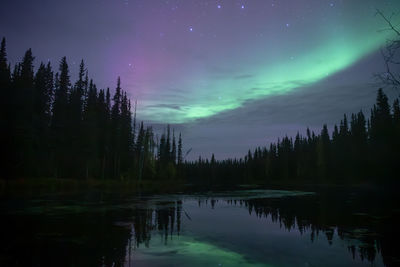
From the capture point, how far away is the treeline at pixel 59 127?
1328 inches

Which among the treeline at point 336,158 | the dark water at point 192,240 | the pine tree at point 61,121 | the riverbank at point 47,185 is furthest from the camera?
the treeline at point 336,158

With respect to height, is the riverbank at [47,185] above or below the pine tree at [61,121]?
below

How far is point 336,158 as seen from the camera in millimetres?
89188

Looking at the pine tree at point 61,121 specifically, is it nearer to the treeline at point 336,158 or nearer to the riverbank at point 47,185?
the riverbank at point 47,185

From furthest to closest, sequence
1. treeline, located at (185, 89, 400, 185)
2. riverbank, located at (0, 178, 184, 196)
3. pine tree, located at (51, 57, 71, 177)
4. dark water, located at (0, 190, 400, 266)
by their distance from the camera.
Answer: treeline, located at (185, 89, 400, 185) < pine tree, located at (51, 57, 71, 177) < riverbank, located at (0, 178, 184, 196) < dark water, located at (0, 190, 400, 266)

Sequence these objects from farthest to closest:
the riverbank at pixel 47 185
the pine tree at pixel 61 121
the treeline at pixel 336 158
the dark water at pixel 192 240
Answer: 1. the treeline at pixel 336 158
2. the pine tree at pixel 61 121
3. the riverbank at pixel 47 185
4. the dark water at pixel 192 240

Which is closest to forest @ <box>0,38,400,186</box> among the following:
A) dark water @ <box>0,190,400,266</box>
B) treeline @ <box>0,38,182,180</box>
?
treeline @ <box>0,38,182,180</box>

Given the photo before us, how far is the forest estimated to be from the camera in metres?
35.1

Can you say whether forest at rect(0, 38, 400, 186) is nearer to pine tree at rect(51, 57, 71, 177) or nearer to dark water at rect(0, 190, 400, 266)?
pine tree at rect(51, 57, 71, 177)

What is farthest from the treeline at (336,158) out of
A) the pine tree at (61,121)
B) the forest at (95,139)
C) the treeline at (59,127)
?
the pine tree at (61,121)

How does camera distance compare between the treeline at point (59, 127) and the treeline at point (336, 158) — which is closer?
the treeline at point (59, 127)

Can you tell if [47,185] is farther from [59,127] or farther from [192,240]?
[192,240]

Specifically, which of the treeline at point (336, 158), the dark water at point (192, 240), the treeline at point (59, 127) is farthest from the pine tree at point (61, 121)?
the treeline at point (336, 158)

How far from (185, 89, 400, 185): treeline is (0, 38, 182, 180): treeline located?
54.8 m
